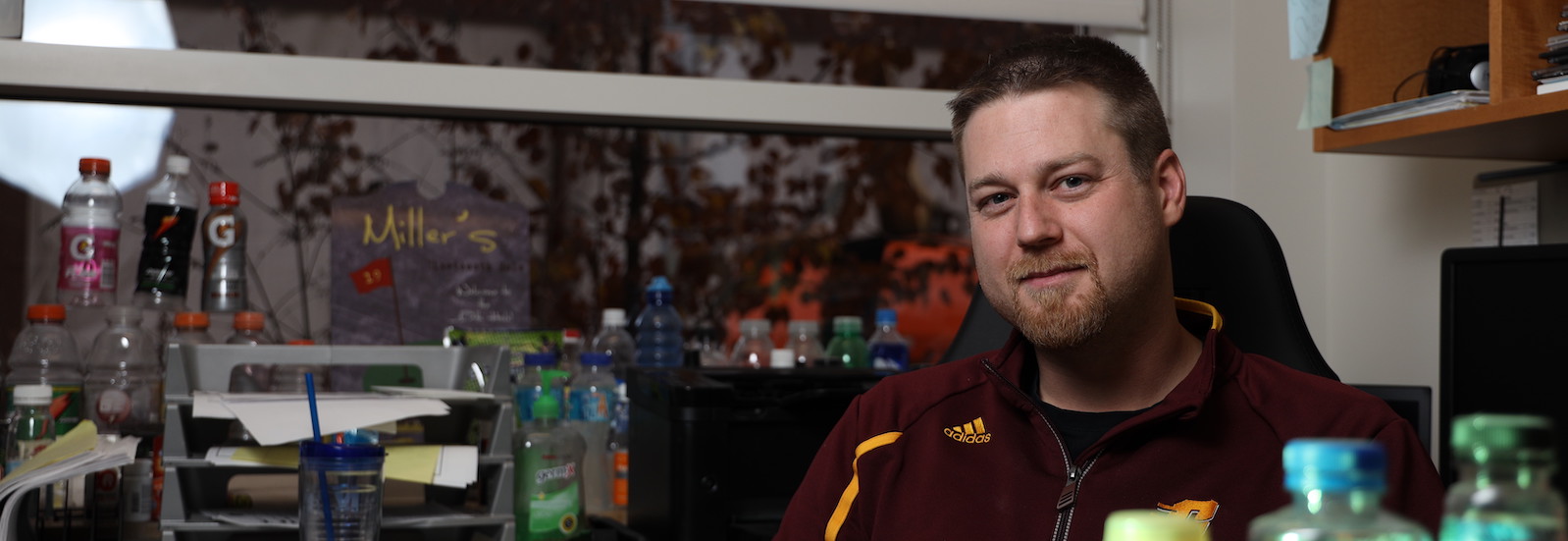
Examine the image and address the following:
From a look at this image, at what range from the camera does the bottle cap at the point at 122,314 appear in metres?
1.96

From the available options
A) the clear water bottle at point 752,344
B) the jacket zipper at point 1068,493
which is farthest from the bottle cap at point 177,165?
the jacket zipper at point 1068,493

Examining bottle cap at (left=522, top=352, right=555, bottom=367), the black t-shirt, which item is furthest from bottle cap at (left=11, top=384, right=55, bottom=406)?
the black t-shirt

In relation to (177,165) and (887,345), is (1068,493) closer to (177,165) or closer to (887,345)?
(887,345)

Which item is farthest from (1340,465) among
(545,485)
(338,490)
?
(545,485)

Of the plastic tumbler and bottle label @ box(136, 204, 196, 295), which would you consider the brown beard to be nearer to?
the plastic tumbler

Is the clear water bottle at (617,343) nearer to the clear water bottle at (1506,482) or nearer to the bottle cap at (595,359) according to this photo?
the bottle cap at (595,359)

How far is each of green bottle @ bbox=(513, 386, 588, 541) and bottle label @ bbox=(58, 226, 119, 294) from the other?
70 cm

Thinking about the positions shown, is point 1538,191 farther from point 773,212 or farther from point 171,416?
point 171,416

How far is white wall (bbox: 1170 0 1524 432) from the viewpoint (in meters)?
2.12

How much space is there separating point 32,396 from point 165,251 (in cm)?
32

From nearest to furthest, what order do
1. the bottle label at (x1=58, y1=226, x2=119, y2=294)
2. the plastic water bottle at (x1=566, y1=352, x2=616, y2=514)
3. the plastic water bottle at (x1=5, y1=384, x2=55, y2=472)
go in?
the plastic water bottle at (x1=5, y1=384, x2=55, y2=472) < the bottle label at (x1=58, y1=226, x2=119, y2=294) < the plastic water bottle at (x1=566, y1=352, x2=616, y2=514)

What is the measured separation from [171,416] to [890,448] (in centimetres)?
90

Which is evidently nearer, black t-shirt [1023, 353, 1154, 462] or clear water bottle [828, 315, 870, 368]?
black t-shirt [1023, 353, 1154, 462]

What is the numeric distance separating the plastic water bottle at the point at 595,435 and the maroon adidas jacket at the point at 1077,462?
0.82m
